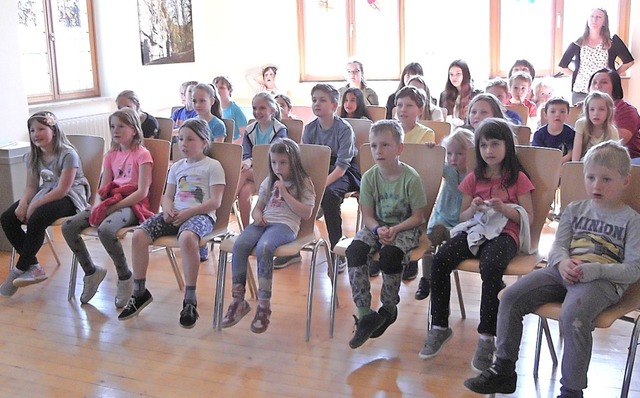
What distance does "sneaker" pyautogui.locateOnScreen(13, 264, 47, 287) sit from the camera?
161 inches

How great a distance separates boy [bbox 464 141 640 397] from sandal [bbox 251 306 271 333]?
40.2 inches

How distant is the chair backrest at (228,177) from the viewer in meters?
3.79

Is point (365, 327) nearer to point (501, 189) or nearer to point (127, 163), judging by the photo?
point (501, 189)

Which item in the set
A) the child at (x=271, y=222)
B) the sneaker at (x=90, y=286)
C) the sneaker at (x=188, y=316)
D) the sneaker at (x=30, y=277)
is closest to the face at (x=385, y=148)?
the child at (x=271, y=222)

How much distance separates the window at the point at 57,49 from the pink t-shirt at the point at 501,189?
4769 mm

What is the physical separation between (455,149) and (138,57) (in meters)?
4.86

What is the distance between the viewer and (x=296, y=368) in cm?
312

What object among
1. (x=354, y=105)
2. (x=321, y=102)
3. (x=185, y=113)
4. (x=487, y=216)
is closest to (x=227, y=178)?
(x=321, y=102)

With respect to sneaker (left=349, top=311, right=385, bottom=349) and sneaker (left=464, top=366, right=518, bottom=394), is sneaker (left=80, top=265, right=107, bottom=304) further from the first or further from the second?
sneaker (left=464, top=366, right=518, bottom=394)

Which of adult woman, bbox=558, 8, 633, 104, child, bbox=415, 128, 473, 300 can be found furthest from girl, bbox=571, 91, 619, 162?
adult woman, bbox=558, 8, 633, 104

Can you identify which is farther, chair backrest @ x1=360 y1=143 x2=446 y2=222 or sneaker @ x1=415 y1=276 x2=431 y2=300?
sneaker @ x1=415 y1=276 x2=431 y2=300

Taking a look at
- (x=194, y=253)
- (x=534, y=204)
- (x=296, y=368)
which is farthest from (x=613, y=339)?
(x=194, y=253)

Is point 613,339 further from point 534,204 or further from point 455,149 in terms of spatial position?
point 455,149

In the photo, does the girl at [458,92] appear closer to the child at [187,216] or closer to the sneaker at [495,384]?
the child at [187,216]
